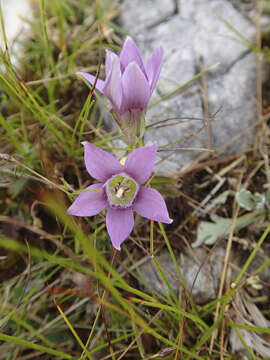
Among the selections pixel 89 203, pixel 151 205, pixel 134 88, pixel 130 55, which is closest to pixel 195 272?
pixel 151 205

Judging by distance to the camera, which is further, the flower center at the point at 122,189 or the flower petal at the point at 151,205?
the flower center at the point at 122,189

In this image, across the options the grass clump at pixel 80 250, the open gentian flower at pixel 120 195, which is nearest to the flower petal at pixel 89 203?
the open gentian flower at pixel 120 195

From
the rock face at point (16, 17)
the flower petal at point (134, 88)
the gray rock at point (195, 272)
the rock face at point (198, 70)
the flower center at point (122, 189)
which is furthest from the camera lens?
the rock face at point (16, 17)

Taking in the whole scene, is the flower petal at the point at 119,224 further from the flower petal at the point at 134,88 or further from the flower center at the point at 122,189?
the flower petal at the point at 134,88

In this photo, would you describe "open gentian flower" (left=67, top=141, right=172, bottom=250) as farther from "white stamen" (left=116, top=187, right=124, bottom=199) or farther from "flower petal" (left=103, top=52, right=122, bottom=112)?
"flower petal" (left=103, top=52, right=122, bottom=112)

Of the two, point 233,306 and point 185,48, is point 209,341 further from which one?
point 185,48

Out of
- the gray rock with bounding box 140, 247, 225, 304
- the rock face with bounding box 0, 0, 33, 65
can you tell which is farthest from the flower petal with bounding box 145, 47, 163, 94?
the rock face with bounding box 0, 0, 33, 65

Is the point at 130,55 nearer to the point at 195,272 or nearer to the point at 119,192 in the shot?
the point at 119,192
